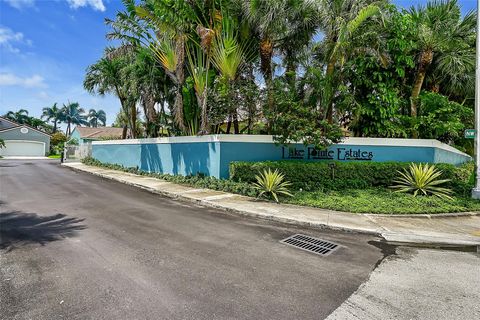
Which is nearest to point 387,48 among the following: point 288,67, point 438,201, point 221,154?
point 288,67

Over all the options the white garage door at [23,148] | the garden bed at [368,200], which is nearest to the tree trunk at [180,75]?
the garden bed at [368,200]

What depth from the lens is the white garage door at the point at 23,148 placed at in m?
38.6

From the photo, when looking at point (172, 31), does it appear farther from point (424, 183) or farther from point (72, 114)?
point (72, 114)

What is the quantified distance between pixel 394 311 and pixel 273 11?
33.8 ft

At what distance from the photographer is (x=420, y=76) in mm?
13078

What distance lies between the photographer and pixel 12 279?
11.3ft

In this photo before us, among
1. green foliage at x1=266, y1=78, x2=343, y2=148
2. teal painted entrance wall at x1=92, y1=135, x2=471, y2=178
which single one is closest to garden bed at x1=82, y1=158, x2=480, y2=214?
teal painted entrance wall at x1=92, y1=135, x2=471, y2=178

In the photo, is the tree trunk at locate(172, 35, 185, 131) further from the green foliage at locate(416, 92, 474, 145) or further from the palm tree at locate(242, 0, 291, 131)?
the green foliage at locate(416, 92, 474, 145)

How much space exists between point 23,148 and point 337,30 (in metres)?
47.4

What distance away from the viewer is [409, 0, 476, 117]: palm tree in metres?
12.2

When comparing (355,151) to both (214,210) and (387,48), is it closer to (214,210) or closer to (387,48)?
(387,48)

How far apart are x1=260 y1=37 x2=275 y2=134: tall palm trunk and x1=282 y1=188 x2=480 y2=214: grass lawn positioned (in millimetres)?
3747

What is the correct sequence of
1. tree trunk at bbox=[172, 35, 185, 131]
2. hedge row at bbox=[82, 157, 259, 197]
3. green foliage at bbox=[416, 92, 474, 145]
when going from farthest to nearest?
green foliage at bbox=[416, 92, 474, 145], tree trunk at bbox=[172, 35, 185, 131], hedge row at bbox=[82, 157, 259, 197]

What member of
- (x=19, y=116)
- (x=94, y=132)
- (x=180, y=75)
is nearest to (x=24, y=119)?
(x=19, y=116)
